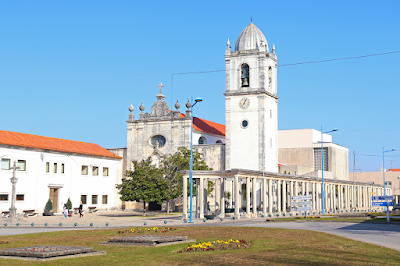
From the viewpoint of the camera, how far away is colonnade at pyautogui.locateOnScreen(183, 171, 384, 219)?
43219 mm

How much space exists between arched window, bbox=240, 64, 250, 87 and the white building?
18803 mm

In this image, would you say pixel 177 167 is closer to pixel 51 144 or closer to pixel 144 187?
pixel 144 187

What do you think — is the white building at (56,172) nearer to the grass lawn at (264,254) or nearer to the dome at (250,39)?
the dome at (250,39)

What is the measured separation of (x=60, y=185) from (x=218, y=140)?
23.9m

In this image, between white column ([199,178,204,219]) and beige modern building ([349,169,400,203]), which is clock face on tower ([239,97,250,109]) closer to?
white column ([199,178,204,219])

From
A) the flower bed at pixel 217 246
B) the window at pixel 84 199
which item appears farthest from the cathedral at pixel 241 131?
the flower bed at pixel 217 246

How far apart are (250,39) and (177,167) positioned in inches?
→ 720

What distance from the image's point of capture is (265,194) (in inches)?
1857

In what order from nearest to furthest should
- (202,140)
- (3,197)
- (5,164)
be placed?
(3,197), (5,164), (202,140)

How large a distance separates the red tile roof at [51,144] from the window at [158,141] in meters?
4.98

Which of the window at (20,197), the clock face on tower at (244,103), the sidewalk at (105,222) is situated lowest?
the sidewalk at (105,222)

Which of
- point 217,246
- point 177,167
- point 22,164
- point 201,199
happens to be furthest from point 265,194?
point 217,246

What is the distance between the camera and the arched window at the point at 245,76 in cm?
6186

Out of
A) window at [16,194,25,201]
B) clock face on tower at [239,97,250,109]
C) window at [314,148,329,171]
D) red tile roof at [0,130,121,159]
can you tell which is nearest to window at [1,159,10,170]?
red tile roof at [0,130,121,159]
